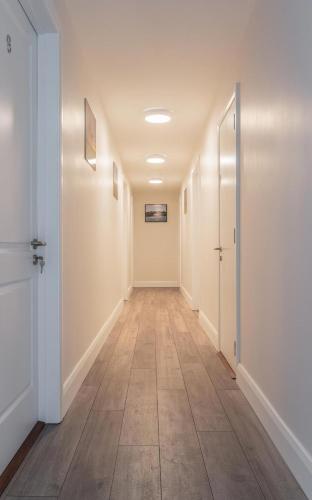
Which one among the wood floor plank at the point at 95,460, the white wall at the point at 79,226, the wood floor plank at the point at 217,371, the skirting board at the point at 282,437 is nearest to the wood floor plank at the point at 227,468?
the skirting board at the point at 282,437

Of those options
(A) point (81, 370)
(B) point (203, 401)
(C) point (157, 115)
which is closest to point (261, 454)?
(B) point (203, 401)

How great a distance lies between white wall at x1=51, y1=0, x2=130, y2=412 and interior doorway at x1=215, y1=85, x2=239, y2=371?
1.05m

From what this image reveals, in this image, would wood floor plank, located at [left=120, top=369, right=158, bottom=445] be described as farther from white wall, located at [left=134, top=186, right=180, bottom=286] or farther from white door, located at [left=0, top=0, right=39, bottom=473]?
white wall, located at [left=134, top=186, right=180, bottom=286]

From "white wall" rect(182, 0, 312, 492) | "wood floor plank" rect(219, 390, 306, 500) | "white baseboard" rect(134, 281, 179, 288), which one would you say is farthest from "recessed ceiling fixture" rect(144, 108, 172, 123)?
"white baseboard" rect(134, 281, 179, 288)

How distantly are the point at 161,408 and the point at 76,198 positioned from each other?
1.37 m

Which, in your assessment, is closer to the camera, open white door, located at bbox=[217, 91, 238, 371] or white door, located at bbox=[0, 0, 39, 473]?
white door, located at bbox=[0, 0, 39, 473]

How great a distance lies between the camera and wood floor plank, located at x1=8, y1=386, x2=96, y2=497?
4.99 feet

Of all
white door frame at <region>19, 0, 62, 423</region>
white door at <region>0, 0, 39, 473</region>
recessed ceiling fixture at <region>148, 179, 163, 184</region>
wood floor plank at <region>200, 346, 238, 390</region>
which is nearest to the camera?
white door at <region>0, 0, 39, 473</region>

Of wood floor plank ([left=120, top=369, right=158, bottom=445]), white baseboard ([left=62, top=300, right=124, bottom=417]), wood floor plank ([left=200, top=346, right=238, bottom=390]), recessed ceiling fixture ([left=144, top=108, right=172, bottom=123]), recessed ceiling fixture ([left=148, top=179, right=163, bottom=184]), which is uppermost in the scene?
recessed ceiling fixture ([left=144, top=108, right=172, bottom=123])

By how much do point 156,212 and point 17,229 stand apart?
27.0ft

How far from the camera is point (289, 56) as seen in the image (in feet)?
5.69

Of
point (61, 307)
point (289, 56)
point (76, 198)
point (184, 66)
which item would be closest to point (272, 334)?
point (61, 307)

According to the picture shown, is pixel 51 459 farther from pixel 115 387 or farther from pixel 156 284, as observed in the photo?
pixel 156 284

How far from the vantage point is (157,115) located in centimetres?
412
